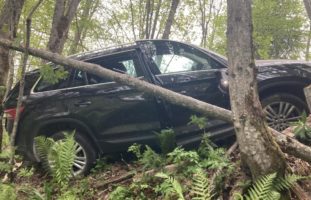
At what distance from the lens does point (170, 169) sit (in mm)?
4516

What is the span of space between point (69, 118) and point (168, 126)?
5.01 feet

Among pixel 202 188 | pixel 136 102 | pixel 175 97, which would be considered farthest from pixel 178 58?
pixel 202 188

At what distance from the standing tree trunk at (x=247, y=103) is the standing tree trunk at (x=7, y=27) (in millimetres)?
3379

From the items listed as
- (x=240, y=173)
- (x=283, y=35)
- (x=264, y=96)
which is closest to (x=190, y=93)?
(x=264, y=96)

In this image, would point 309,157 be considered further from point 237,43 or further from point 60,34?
point 60,34

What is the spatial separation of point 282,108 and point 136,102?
7.34ft

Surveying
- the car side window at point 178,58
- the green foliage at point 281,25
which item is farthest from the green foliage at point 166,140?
the green foliage at point 281,25

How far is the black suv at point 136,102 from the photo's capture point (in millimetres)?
5137

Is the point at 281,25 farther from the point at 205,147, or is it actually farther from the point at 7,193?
the point at 7,193

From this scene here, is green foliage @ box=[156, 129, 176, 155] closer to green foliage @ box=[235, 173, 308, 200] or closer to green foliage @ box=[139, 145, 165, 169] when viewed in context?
green foliage @ box=[139, 145, 165, 169]

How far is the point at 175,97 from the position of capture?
173 inches

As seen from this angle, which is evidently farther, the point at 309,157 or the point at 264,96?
the point at 264,96

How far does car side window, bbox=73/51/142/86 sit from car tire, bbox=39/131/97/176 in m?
0.85

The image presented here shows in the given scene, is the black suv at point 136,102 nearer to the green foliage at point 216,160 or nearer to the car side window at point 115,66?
the car side window at point 115,66
